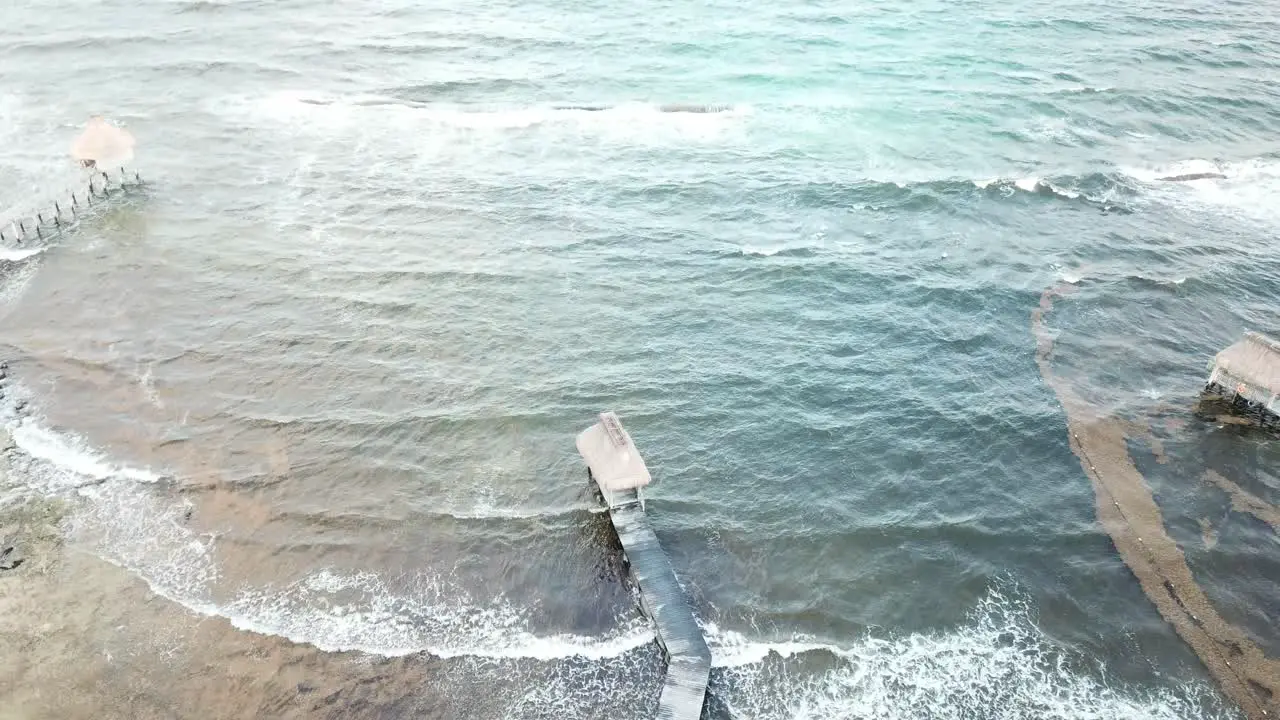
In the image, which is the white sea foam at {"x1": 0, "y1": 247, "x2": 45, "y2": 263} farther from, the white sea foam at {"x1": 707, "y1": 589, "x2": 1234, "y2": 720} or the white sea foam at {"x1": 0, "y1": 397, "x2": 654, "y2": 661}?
the white sea foam at {"x1": 707, "y1": 589, "x2": 1234, "y2": 720}

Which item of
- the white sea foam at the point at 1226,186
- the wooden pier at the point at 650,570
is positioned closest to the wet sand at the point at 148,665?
the wooden pier at the point at 650,570

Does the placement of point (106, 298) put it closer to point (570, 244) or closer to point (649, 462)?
point (570, 244)

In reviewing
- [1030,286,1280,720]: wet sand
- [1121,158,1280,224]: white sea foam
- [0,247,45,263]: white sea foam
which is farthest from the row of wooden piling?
[1121,158,1280,224]: white sea foam

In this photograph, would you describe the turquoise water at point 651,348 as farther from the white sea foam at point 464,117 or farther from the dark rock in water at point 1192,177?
the dark rock in water at point 1192,177

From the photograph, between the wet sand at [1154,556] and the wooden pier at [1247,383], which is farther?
the wooden pier at [1247,383]

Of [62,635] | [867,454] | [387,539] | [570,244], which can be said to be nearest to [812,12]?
[570,244]

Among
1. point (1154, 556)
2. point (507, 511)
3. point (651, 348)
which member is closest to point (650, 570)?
point (507, 511)
